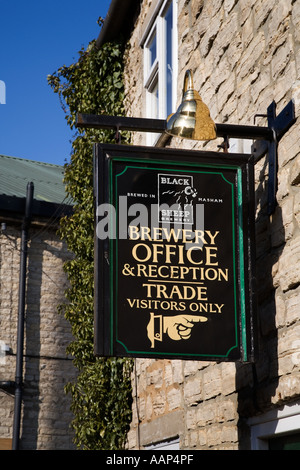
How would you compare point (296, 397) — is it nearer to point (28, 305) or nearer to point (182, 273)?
point (182, 273)

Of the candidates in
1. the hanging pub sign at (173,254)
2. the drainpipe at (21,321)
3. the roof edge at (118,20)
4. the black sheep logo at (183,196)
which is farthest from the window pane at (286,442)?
the drainpipe at (21,321)

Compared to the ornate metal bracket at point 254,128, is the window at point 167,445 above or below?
below

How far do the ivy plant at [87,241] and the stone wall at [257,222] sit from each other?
1.73 meters

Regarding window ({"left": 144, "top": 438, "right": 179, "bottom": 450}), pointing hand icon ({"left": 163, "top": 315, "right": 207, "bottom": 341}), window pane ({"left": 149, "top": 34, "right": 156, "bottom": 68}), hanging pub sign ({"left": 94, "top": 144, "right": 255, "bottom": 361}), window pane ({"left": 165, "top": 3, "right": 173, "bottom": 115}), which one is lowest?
window ({"left": 144, "top": 438, "right": 179, "bottom": 450})

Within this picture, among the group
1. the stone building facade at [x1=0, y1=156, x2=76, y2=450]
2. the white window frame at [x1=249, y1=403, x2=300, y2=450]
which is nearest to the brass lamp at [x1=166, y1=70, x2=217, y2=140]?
the white window frame at [x1=249, y1=403, x2=300, y2=450]

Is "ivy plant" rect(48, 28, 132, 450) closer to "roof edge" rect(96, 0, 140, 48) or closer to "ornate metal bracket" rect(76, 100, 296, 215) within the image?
"roof edge" rect(96, 0, 140, 48)

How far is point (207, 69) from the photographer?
6305mm

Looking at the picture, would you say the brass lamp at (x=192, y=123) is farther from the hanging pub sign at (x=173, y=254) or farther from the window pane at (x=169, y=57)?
the window pane at (x=169, y=57)

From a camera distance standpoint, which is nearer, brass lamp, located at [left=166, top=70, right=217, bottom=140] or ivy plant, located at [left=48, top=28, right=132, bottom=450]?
brass lamp, located at [left=166, top=70, right=217, bottom=140]

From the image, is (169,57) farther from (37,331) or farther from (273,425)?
(37,331)

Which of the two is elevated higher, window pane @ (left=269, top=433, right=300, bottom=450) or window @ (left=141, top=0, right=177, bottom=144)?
window @ (left=141, top=0, right=177, bottom=144)

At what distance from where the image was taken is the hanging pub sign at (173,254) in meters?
4.43

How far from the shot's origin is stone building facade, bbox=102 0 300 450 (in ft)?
15.0

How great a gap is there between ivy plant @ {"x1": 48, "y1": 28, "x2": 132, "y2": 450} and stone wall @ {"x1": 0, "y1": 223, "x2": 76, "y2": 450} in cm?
319
